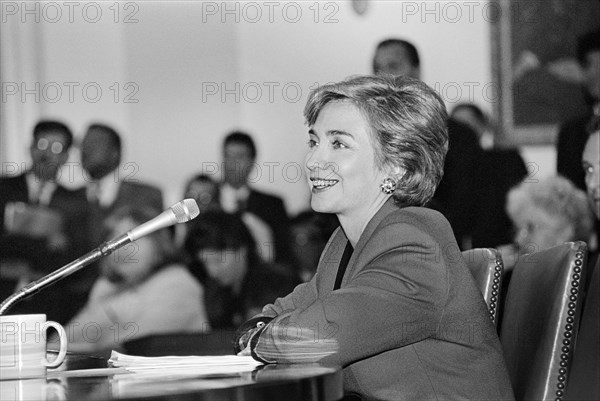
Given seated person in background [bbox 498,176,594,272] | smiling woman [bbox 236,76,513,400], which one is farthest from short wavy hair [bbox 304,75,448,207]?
seated person in background [bbox 498,176,594,272]

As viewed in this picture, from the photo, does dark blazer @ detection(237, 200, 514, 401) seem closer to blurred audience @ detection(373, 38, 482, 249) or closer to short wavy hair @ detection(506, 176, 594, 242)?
blurred audience @ detection(373, 38, 482, 249)

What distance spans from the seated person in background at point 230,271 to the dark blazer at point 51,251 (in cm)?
54

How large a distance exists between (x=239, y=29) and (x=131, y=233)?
3.26 metres

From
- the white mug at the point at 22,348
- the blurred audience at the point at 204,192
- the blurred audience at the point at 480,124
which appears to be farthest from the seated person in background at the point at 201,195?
the white mug at the point at 22,348

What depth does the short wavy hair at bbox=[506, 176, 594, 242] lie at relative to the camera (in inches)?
173

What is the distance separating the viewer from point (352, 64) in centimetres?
464

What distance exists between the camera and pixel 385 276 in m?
1.62

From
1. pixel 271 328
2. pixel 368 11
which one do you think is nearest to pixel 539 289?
pixel 271 328

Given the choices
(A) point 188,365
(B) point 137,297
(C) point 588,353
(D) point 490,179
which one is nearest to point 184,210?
(A) point 188,365

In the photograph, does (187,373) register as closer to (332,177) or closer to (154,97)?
(332,177)

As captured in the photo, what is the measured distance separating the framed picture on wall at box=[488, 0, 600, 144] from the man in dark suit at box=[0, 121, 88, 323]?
2.18 meters

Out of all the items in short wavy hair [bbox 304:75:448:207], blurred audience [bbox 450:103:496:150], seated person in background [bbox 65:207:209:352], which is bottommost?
seated person in background [bbox 65:207:209:352]

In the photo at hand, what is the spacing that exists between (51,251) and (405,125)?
9.58ft

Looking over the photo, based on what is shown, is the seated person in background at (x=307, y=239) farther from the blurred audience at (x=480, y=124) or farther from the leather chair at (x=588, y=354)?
the leather chair at (x=588, y=354)
